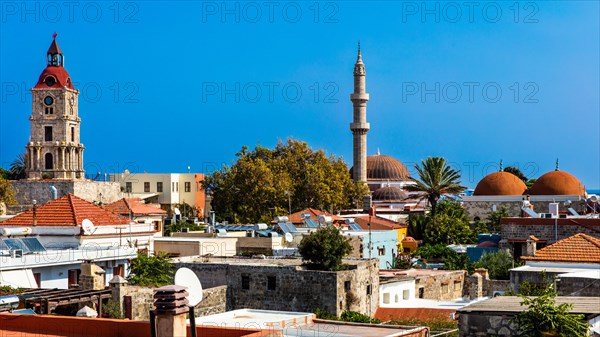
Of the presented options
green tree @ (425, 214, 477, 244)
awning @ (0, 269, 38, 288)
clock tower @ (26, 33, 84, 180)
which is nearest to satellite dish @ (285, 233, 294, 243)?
awning @ (0, 269, 38, 288)

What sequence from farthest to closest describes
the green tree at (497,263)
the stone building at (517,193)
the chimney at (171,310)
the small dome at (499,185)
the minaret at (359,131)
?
the minaret at (359,131) < the small dome at (499,185) < the stone building at (517,193) < the green tree at (497,263) < the chimney at (171,310)

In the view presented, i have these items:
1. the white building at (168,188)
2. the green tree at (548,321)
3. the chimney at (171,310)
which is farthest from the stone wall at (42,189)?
the chimney at (171,310)

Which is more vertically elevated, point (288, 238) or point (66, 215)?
point (66, 215)

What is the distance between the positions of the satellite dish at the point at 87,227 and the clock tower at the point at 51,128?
150 ft

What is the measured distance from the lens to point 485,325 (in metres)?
14.6

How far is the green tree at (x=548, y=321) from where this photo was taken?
1333 centimetres

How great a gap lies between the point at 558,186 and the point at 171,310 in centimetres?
5565

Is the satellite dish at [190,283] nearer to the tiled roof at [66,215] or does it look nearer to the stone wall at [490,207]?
the tiled roof at [66,215]

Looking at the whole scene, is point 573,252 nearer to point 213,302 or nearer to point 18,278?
point 213,302

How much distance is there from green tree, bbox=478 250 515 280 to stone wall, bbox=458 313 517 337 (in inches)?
732

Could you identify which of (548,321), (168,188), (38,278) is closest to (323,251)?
(38,278)

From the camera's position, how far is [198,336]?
12.5m

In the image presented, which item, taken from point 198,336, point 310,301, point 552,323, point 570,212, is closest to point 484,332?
point 552,323

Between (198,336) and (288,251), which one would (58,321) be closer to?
(198,336)
